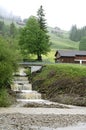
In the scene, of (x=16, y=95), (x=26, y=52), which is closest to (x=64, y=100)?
(x=16, y=95)

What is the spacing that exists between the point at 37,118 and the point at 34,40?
66439 mm

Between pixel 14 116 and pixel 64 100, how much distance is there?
59.4ft

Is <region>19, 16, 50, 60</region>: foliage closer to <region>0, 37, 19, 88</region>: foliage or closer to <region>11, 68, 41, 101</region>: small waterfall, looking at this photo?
<region>11, 68, 41, 101</region>: small waterfall

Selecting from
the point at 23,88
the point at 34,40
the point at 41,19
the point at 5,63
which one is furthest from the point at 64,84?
the point at 41,19

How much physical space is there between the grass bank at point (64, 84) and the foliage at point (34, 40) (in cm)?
3402

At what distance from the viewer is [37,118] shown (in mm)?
39031

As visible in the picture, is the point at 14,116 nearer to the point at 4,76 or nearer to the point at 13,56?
the point at 4,76

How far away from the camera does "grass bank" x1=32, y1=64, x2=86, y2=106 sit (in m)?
56.6

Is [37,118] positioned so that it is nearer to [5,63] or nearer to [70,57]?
[5,63]

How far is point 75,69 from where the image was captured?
64312mm

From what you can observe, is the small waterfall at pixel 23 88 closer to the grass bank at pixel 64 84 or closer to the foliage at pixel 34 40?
the grass bank at pixel 64 84

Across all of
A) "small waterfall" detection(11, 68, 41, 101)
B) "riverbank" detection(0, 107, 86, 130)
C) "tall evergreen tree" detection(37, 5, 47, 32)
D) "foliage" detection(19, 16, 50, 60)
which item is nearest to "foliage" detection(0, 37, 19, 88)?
"small waterfall" detection(11, 68, 41, 101)

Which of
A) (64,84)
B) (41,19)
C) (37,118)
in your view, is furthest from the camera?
(41,19)

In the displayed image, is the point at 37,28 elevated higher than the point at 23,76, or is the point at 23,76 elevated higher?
the point at 37,28
